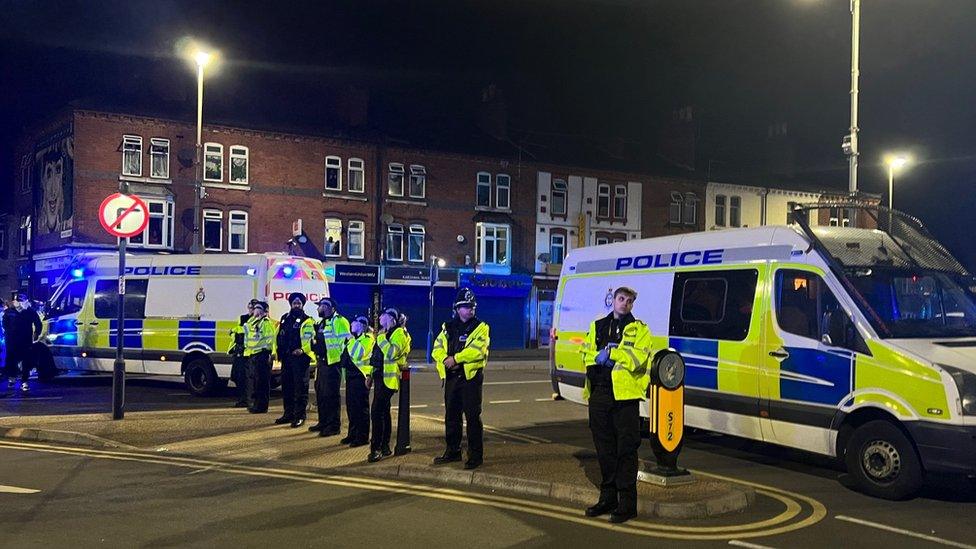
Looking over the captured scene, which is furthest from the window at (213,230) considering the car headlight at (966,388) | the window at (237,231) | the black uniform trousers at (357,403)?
the car headlight at (966,388)

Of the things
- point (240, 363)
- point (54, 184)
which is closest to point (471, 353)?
point (240, 363)

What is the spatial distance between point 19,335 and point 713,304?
44.7 ft

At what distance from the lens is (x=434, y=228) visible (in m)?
35.0

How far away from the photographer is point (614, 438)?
21.5ft

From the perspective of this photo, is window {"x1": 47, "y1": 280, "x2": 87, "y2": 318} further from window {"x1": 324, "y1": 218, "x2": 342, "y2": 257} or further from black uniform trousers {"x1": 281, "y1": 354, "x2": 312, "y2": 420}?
window {"x1": 324, "y1": 218, "x2": 342, "y2": 257}

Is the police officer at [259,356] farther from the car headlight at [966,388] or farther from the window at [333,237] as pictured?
the window at [333,237]

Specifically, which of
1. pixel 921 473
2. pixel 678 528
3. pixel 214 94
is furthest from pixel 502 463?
pixel 214 94

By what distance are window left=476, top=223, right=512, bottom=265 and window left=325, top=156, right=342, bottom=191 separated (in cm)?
660

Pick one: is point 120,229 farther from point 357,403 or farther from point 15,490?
point 15,490

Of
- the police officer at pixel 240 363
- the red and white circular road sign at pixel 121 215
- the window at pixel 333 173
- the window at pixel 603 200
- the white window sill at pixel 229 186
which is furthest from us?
the window at pixel 603 200

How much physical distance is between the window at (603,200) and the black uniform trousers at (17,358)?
26.9m

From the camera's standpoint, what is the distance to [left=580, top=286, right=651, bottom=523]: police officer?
21.0 feet

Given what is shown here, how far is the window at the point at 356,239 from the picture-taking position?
33.4 meters

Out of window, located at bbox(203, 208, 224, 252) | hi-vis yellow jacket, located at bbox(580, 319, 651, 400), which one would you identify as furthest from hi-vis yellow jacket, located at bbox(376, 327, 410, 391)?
window, located at bbox(203, 208, 224, 252)
